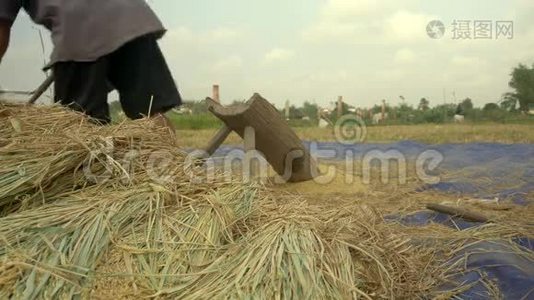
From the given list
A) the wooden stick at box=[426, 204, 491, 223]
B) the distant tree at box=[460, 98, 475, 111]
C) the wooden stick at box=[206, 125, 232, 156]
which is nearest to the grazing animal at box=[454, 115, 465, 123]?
the distant tree at box=[460, 98, 475, 111]

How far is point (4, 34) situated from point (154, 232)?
5.51 ft

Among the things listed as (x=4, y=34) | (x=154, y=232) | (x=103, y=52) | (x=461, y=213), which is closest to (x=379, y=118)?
(x=461, y=213)

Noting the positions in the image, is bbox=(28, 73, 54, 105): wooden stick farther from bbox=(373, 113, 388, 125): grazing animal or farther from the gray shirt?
bbox=(373, 113, 388, 125): grazing animal

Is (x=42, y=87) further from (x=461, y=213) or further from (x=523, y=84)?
(x=523, y=84)

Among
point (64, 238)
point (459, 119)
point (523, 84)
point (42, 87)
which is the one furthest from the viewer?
point (523, 84)

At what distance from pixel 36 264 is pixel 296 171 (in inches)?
115

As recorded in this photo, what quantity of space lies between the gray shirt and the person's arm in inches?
1.4

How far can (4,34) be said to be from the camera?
269cm

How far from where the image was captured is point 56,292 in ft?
4.37

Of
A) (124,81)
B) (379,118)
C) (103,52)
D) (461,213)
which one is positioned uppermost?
(103,52)

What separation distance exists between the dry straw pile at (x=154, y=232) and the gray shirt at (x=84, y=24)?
743 millimetres

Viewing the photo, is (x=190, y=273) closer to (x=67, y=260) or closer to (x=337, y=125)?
(x=67, y=260)

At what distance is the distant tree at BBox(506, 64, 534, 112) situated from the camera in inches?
533

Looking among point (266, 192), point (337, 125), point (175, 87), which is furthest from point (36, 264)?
point (337, 125)
